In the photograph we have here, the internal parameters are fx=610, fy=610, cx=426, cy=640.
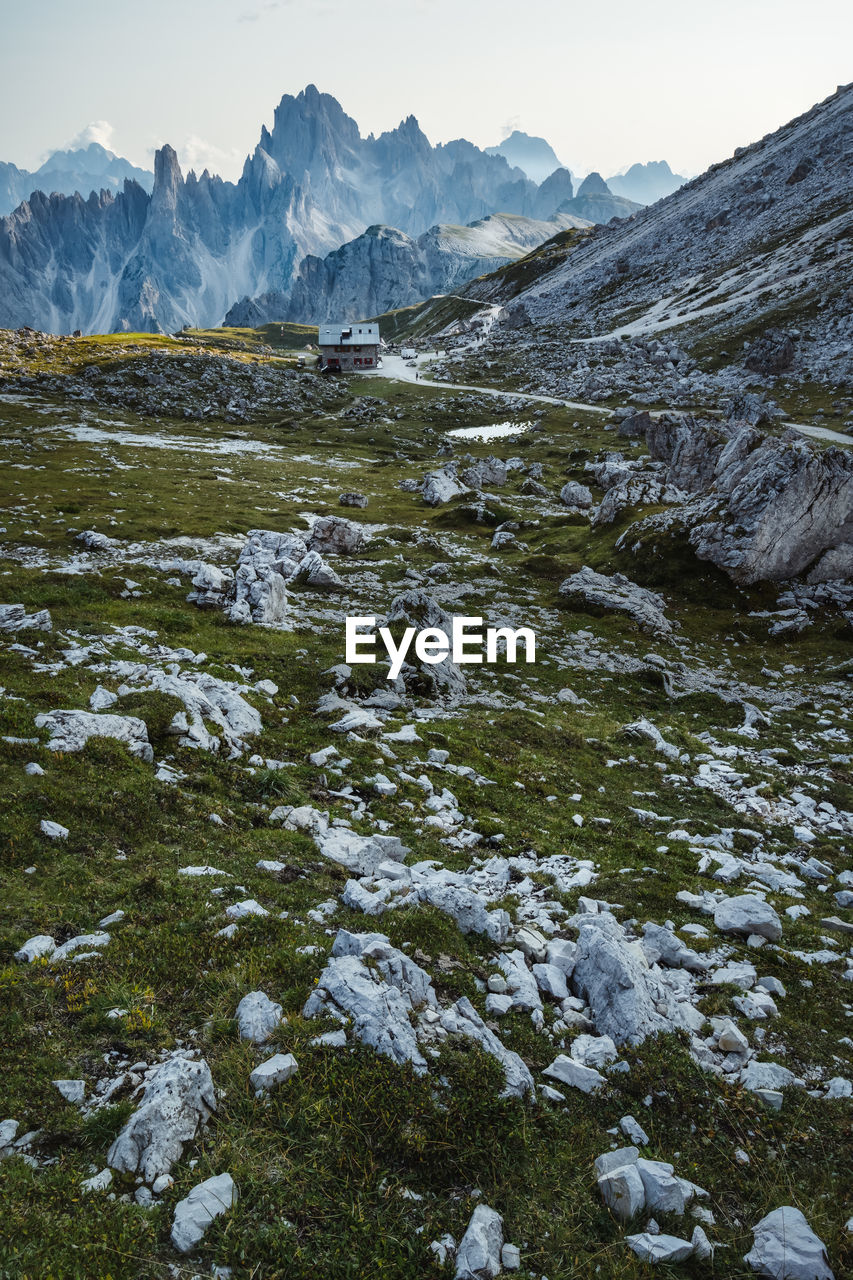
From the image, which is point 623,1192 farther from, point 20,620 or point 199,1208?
point 20,620

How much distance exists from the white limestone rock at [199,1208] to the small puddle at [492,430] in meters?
110

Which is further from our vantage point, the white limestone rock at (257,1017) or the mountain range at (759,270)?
the mountain range at (759,270)

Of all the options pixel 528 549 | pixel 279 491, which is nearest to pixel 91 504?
pixel 279 491

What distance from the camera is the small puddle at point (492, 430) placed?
358 ft

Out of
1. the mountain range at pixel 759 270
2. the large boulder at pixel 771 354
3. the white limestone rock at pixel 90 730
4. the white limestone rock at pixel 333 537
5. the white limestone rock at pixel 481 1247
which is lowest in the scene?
the white limestone rock at pixel 481 1247

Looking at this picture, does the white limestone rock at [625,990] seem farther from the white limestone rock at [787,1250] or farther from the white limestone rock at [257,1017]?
the white limestone rock at [257,1017]

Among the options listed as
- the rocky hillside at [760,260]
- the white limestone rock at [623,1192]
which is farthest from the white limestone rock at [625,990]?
the rocky hillside at [760,260]

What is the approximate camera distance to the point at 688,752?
23.0 m

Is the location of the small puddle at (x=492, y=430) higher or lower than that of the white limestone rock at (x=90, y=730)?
higher

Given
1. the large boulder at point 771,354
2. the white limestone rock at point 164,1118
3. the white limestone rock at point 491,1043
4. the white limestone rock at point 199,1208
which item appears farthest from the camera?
the large boulder at point 771,354

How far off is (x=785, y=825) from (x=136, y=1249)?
17936 millimetres

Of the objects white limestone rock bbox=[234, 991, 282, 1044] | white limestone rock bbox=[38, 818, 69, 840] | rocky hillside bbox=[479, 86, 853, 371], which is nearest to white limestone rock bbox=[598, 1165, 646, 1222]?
white limestone rock bbox=[234, 991, 282, 1044]

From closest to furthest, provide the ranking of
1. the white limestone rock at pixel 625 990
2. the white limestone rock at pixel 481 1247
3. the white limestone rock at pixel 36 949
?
1. the white limestone rock at pixel 481 1247
2. the white limestone rock at pixel 36 949
3. the white limestone rock at pixel 625 990

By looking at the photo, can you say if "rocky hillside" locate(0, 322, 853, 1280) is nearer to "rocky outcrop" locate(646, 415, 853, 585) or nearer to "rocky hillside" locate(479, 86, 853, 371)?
"rocky outcrop" locate(646, 415, 853, 585)
